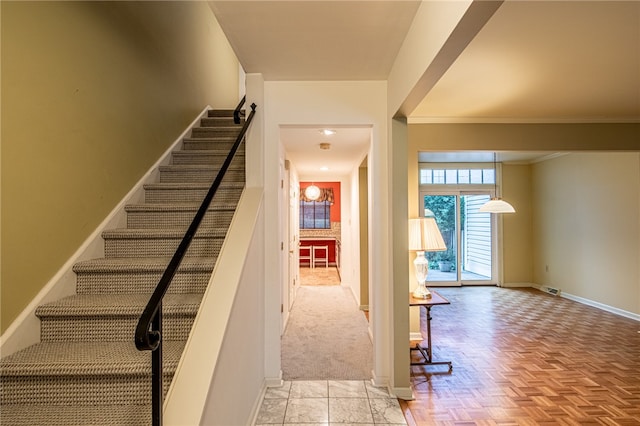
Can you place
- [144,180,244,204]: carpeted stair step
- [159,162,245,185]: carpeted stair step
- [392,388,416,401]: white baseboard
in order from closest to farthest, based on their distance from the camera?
1. [392,388,416,401]: white baseboard
2. [144,180,244,204]: carpeted stair step
3. [159,162,245,185]: carpeted stair step

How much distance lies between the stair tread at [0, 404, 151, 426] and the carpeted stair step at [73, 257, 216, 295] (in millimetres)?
605

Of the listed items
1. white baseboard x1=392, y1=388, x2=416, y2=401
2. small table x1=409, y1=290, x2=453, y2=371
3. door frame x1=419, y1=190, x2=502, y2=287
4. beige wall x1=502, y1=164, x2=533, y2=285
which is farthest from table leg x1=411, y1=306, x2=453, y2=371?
beige wall x1=502, y1=164, x2=533, y2=285

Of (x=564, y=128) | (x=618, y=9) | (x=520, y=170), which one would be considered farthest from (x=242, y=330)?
(x=520, y=170)

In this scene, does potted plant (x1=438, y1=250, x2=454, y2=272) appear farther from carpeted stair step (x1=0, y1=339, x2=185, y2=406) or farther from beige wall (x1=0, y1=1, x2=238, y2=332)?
carpeted stair step (x1=0, y1=339, x2=185, y2=406)

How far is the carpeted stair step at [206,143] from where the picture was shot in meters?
3.10

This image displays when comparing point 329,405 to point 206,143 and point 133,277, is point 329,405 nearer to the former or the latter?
point 133,277

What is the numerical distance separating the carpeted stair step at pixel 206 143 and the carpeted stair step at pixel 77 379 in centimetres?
218

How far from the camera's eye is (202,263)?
181cm

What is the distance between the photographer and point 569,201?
544cm

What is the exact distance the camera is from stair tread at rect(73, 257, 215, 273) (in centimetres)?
174

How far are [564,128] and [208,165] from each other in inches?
153

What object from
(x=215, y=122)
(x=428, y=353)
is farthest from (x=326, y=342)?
(x=215, y=122)

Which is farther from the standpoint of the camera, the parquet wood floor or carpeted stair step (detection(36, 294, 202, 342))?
the parquet wood floor

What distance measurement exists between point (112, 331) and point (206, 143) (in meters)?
2.07
